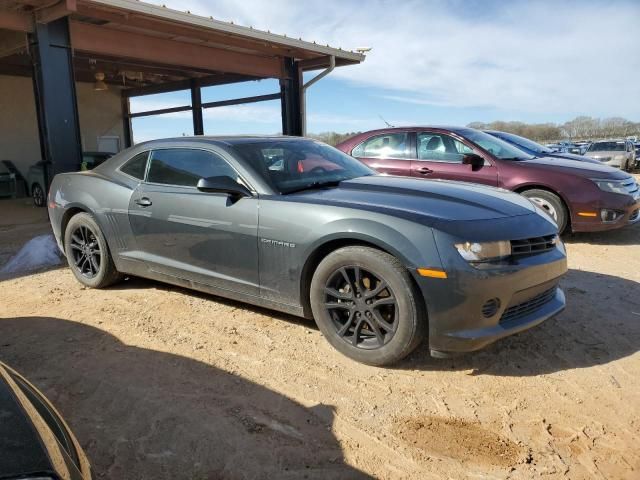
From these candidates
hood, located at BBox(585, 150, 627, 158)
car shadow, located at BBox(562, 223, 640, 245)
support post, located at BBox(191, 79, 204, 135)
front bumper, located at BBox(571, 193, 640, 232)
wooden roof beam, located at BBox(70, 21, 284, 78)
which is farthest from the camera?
hood, located at BBox(585, 150, 627, 158)

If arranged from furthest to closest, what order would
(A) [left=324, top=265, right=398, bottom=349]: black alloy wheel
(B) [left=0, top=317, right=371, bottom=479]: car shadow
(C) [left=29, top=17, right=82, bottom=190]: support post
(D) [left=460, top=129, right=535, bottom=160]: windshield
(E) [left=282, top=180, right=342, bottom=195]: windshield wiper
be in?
(C) [left=29, top=17, right=82, bottom=190]: support post
(D) [left=460, top=129, right=535, bottom=160]: windshield
(E) [left=282, top=180, right=342, bottom=195]: windshield wiper
(A) [left=324, top=265, right=398, bottom=349]: black alloy wheel
(B) [left=0, top=317, right=371, bottom=479]: car shadow

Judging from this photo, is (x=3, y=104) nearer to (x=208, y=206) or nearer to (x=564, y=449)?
(x=208, y=206)

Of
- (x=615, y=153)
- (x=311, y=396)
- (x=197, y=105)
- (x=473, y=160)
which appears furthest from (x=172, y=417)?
(x=615, y=153)

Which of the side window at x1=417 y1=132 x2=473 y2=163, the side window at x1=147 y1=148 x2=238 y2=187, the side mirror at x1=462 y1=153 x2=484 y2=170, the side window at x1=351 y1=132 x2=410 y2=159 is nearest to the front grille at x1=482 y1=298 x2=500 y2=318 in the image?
the side window at x1=147 y1=148 x2=238 y2=187

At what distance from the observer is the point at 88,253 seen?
4984 mm

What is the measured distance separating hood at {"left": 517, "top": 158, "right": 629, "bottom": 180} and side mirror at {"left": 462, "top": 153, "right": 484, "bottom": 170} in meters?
0.53

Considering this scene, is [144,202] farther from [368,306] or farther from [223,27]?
[223,27]

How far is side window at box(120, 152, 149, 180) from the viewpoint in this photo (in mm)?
4582

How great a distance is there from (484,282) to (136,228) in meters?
2.97

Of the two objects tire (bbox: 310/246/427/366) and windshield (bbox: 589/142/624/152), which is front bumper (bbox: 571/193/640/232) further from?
windshield (bbox: 589/142/624/152)

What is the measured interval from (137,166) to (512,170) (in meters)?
4.69

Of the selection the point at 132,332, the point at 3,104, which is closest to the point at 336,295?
the point at 132,332

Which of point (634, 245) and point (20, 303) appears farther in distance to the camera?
point (634, 245)

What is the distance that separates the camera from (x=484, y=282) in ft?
9.41
